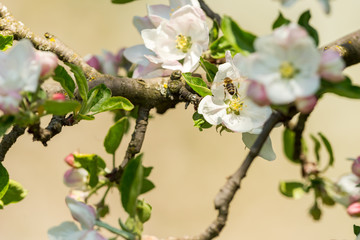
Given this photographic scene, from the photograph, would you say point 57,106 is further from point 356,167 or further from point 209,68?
point 356,167

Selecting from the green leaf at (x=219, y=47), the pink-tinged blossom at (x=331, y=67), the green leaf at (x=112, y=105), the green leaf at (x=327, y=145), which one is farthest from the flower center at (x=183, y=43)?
the pink-tinged blossom at (x=331, y=67)

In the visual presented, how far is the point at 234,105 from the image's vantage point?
2.26ft

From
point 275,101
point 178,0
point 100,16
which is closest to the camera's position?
point 275,101

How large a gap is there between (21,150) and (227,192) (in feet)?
11.3

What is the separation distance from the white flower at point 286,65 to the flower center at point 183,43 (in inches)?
13.6

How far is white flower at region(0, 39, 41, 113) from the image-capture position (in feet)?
1.66

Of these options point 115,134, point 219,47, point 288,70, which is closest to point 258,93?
point 288,70

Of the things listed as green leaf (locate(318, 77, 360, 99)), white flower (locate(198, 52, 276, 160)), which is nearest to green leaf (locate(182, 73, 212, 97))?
white flower (locate(198, 52, 276, 160))

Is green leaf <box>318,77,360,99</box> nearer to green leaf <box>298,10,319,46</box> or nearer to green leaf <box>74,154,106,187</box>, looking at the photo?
green leaf <box>298,10,319,46</box>

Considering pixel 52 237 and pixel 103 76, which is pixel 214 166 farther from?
pixel 52 237

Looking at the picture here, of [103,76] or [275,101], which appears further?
[103,76]

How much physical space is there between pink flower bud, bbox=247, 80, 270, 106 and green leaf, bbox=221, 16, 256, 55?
0.24ft

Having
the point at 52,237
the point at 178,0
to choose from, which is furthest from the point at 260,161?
the point at 52,237

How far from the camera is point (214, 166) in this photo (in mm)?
3645
